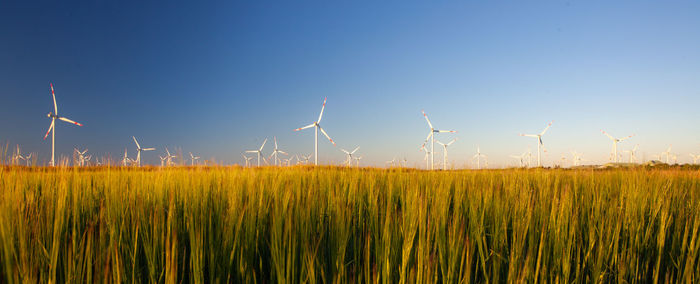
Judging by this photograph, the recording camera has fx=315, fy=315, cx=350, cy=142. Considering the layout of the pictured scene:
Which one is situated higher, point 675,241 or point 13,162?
point 13,162

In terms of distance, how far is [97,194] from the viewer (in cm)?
419

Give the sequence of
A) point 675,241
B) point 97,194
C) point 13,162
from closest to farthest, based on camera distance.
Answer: point 675,241
point 97,194
point 13,162

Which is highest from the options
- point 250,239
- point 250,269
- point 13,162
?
point 13,162

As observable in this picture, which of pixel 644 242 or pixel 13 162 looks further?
pixel 13 162

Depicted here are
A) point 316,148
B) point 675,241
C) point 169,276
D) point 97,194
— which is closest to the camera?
point 169,276

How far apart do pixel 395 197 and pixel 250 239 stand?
2769 millimetres

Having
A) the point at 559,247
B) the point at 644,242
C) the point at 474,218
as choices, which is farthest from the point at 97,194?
the point at 644,242

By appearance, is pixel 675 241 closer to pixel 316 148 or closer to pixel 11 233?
pixel 11 233

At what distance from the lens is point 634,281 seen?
241 centimetres

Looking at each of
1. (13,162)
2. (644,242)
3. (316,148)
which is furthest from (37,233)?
(316,148)

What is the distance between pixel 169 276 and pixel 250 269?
53 cm

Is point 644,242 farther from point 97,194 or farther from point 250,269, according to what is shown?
point 97,194

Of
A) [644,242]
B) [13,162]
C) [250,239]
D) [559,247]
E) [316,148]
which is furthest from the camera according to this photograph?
→ [316,148]

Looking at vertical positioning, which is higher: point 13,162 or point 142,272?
point 13,162
